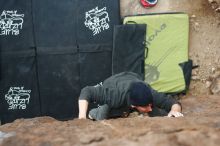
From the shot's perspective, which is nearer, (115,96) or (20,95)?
(115,96)

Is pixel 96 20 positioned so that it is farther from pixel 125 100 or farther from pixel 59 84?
pixel 125 100

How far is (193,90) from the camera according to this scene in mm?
7641

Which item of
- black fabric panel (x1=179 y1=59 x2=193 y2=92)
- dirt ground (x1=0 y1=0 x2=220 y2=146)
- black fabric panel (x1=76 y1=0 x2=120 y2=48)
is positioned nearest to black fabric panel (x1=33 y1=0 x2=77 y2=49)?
black fabric panel (x1=76 y1=0 x2=120 y2=48)

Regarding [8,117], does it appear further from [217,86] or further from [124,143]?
[124,143]

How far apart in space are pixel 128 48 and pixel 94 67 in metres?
0.57

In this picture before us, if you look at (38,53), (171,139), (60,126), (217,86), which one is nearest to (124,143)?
(171,139)

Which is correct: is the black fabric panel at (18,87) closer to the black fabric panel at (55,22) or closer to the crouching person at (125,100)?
the black fabric panel at (55,22)

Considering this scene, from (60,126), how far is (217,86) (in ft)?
16.9

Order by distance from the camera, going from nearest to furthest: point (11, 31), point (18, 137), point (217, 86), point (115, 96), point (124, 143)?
point (124, 143) → point (18, 137) → point (115, 96) → point (11, 31) → point (217, 86)

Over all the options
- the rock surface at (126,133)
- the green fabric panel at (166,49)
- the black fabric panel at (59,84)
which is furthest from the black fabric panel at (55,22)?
the rock surface at (126,133)

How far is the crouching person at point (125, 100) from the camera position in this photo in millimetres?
4139

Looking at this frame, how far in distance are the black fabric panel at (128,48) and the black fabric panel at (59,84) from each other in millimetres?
593

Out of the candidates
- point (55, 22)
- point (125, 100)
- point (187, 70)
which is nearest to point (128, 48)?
point (187, 70)

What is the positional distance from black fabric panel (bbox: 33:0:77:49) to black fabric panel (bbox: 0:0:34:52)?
0.36ft
